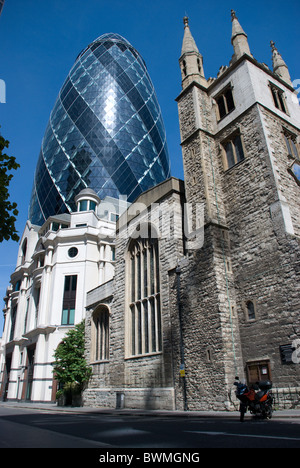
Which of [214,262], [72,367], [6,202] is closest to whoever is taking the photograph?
[6,202]

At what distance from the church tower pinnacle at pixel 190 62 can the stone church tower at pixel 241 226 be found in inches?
8.4

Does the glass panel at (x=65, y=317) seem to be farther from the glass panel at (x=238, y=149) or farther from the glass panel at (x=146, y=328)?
the glass panel at (x=238, y=149)

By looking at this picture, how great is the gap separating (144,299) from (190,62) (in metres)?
14.6

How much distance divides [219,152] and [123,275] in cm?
881

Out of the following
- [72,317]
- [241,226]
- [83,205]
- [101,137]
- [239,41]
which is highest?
[101,137]

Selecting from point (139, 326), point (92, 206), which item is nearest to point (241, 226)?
point (139, 326)

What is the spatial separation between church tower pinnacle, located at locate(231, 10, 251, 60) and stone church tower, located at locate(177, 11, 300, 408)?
7cm

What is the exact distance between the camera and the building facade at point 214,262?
12211mm

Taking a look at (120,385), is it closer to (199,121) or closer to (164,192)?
(164,192)

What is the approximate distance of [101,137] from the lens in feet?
177

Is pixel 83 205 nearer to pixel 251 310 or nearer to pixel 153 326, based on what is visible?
pixel 153 326

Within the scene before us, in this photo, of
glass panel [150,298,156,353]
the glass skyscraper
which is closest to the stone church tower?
glass panel [150,298,156,353]

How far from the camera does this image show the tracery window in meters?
16.4

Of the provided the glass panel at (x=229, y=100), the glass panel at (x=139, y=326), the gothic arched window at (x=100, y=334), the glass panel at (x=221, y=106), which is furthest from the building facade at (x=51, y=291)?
the glass panel at (x=229, y=100)
